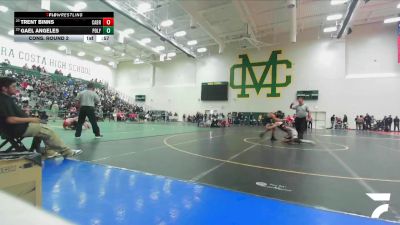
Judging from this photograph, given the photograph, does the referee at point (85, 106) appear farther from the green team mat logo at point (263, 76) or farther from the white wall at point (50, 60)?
the white wall at point (50, 60)

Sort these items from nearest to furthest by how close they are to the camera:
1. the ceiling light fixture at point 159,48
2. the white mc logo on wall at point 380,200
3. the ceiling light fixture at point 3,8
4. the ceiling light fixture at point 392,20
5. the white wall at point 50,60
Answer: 1. the white mc logo on wall at point 380,200
2. the ceiling light fixture at point 3,8
3. the ceiling light fixture at point 392,20
4. the white wall at point 50,60
5. the ceiling light fixture at point 159,48

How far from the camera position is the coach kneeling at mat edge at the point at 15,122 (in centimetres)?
284

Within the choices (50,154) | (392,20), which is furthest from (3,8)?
(392,20)

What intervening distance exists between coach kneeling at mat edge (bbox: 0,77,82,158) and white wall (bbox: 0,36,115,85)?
23.2m

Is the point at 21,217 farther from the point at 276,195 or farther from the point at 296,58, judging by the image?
the point at 296,58

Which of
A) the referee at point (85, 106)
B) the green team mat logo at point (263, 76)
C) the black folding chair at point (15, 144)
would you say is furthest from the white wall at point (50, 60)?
the black folding chair at point (15, 144)

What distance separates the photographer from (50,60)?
2455cm

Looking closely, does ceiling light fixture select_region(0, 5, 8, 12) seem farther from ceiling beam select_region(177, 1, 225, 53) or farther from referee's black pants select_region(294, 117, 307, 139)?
referee's black pants select_region(294, 117, 307, 139)

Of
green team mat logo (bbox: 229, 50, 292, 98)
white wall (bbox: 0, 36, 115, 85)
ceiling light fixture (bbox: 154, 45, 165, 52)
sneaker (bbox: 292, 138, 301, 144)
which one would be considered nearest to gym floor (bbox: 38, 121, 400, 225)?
sneaker (bbox: 292, 138, 301, 144)

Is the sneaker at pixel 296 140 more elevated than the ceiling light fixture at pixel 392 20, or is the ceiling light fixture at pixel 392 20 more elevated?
the ceiling light fixture at pixel 392 20

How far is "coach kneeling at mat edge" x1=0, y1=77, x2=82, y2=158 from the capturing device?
2836 mm

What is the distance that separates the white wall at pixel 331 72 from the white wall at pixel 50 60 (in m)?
13.2

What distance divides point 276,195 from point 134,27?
20.0m

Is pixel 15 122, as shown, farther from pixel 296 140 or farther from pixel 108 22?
pixel 108 22
